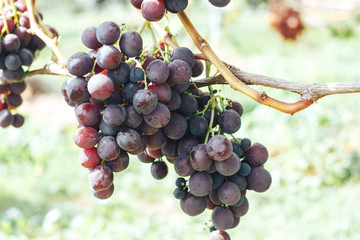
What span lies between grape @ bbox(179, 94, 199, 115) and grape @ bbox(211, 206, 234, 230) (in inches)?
8.6

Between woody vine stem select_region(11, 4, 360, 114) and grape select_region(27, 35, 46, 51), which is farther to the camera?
grape select_region(27, 35, 46, 51)

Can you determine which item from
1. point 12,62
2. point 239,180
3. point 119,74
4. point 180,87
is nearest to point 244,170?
point 239,180

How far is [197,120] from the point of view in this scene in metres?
0.76

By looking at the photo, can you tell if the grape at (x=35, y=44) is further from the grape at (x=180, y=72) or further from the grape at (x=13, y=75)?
the grape at (x=180, y=72)

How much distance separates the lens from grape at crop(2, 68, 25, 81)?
3.40 feet

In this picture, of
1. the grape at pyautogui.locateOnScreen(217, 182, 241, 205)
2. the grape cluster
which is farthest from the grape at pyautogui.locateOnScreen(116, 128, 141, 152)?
the grape at pyautogui.locateOnScreen(217, 182, 241, 205)

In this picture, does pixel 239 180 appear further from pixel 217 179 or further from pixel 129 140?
pixel 129 140

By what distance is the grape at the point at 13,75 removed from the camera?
1035mm

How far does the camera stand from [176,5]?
25.0 inches

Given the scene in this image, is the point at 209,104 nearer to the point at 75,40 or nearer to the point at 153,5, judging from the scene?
the point at 153,5

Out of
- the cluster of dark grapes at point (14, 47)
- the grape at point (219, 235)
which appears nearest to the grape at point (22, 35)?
the cluster of dark grapes at point (14, 47)

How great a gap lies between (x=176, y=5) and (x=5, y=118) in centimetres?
71

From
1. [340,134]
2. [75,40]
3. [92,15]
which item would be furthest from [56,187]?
[92,15]

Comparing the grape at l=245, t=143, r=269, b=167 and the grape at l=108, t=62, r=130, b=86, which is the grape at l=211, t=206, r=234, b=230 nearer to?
the grape at l=245, t=143, r=269, b=167
